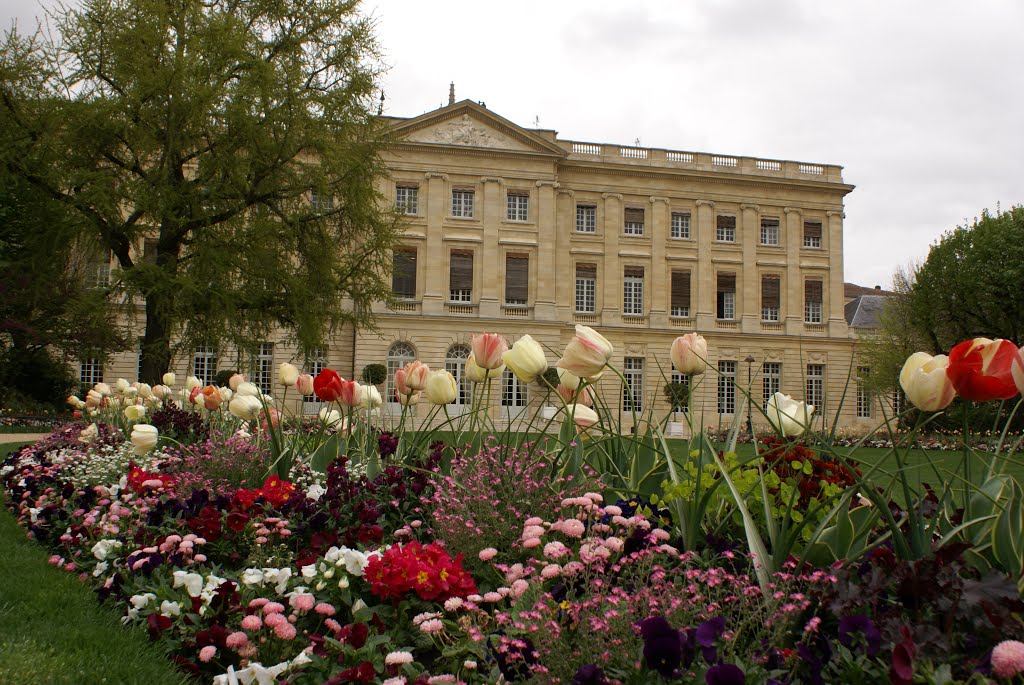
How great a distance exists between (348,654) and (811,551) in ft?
4.80

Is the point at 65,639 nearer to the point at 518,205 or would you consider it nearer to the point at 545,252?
the point at 545,252

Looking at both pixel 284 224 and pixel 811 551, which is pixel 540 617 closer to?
pixel 811 551

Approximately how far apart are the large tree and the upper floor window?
24681mm

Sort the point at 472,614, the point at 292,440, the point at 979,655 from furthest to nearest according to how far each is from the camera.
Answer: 1. the point at 292,440
2. the point at 472,614
3. the point at 979,655

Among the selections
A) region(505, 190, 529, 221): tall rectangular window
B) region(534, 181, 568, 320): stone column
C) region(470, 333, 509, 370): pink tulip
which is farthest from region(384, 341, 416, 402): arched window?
region(470, 333, 509, 370): pink tulip

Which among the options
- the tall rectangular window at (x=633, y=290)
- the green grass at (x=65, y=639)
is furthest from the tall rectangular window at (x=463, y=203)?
the green grass at (x=65, y=639)

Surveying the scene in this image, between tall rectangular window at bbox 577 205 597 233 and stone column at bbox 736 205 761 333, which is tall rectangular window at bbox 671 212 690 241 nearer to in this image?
stone column at bbox 736 205 761 333

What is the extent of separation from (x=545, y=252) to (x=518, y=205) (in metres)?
2.30

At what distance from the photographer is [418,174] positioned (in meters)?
33.0

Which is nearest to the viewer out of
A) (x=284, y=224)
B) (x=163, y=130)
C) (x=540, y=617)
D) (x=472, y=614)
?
(x=540, y=617)

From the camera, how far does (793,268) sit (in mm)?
36781

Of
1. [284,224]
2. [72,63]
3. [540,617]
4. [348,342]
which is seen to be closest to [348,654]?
[540,617]

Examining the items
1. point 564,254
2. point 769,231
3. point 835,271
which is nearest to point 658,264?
point 564,254

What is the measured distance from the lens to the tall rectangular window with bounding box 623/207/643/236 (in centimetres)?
3553
